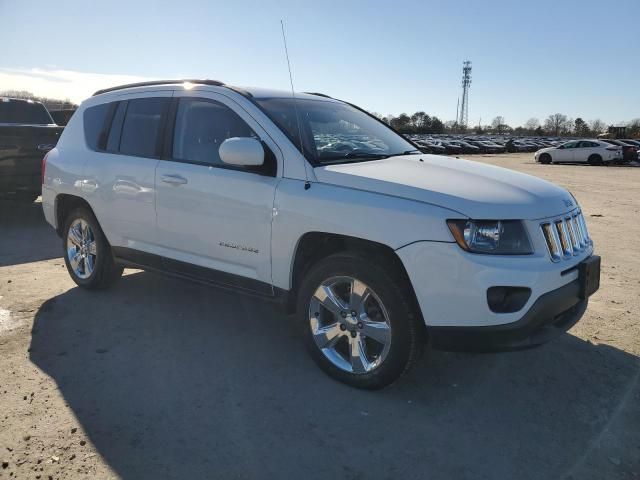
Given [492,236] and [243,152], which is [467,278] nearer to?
[492,236]

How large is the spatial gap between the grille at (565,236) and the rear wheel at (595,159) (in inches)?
1271

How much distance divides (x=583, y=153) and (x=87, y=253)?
33449 millimetres

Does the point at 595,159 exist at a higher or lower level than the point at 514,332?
higher

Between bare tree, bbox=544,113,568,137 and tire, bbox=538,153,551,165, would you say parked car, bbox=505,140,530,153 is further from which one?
bare tree, bbox=544,113,568,137

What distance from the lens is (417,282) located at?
304 centimetres

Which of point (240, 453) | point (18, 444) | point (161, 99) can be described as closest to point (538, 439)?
point (240, 453)

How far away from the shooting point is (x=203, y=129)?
13.6 ft

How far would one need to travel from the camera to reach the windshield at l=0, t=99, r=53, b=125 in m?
10.1

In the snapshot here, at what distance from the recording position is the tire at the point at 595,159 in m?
32.1

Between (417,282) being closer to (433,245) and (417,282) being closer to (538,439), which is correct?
(433,245)

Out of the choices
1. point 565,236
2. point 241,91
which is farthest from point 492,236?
point 241,91

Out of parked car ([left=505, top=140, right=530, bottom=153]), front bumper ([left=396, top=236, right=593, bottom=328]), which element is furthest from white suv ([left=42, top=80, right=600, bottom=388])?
parked car ([left=505, top=140, right=530, bottom=153])

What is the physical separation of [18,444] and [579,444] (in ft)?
9.56

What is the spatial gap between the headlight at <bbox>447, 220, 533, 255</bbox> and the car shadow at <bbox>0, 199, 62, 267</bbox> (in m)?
5.43
